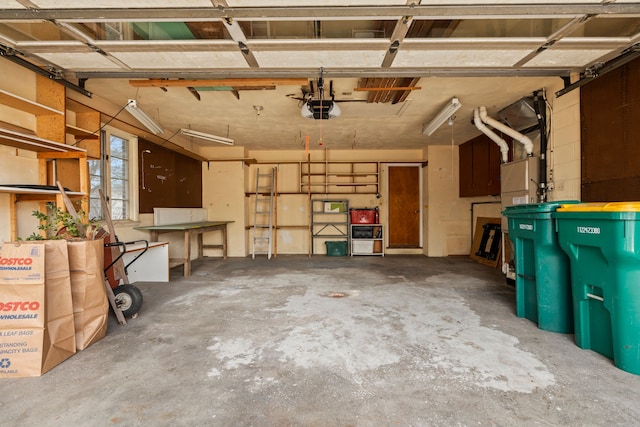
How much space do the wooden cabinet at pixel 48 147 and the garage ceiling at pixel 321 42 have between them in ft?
0.95

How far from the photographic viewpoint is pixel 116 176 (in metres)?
4.16

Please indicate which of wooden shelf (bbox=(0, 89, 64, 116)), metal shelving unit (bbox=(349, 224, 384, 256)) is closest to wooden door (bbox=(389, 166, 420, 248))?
metal shelving unit (bbox=(349, 224, 384, 256))

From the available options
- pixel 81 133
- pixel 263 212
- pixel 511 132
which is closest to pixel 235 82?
pixel 81 133

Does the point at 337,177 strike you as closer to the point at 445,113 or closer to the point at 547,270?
the point at 445,113

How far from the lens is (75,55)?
8.16ft

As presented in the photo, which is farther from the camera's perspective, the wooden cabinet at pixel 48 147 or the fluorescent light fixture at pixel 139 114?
the fluorescent light fixture at pixel 139 114

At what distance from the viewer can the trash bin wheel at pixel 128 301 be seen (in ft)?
8.71

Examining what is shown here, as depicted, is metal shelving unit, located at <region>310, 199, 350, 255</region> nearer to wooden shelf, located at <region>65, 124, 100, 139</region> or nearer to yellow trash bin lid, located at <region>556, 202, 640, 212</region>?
wooden shelf, located at <region>65, 124, 100, 139</region>

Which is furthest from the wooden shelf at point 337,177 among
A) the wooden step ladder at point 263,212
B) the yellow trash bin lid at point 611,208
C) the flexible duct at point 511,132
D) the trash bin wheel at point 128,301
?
the yellow trash bin lid at point 611,208

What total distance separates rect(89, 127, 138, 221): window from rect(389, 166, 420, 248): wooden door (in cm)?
547

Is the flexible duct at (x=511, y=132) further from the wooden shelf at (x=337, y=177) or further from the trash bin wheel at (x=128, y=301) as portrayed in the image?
the trash bin wheel at (x=128, y=301)

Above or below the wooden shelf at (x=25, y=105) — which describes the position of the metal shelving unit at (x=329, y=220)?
below

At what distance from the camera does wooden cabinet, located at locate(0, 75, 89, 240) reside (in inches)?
99.6

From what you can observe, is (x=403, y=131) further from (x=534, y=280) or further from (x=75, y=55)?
(x=75, y=55)
